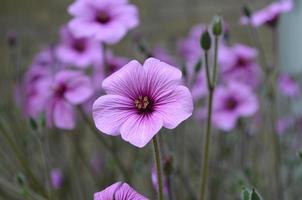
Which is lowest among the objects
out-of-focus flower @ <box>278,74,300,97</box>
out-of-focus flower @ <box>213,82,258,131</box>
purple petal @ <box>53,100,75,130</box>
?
out-of-focus flower @ <box>278,74,300,97</box>

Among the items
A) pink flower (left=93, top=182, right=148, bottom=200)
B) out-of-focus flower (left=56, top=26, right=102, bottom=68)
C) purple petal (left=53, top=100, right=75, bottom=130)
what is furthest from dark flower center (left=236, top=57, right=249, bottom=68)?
pink flower (left=93, top=182, right=148, bottom=200)

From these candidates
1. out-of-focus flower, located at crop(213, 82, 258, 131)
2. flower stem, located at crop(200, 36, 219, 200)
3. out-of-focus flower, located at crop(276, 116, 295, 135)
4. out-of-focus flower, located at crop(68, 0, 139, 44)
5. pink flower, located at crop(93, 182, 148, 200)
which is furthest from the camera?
out-of-focus flower, located at crop(276, 116, 295, 135)

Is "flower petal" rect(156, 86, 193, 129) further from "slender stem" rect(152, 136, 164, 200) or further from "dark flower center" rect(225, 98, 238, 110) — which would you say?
"dark flower center" rect(225, 98, 238, 110)

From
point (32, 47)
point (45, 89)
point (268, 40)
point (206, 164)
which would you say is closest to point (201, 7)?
point (268, 40)

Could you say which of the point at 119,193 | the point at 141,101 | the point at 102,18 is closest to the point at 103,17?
the point at 102,18

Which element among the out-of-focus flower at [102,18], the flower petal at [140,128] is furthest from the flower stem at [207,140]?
the out-of-focus flower at [102,18]

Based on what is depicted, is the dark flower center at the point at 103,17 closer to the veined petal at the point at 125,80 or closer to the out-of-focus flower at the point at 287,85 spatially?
the veined petal at the point at 125,80
